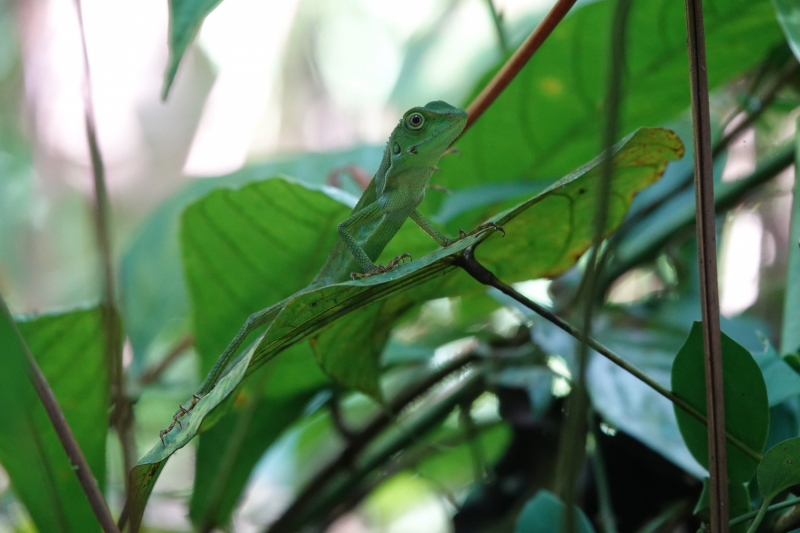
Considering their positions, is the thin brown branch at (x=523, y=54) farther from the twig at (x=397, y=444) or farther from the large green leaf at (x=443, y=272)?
the twig at (x=397, y=444)

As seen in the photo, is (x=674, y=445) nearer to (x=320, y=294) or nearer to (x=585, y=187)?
(x=585, y=187)

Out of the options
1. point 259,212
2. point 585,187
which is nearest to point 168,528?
point 259,212

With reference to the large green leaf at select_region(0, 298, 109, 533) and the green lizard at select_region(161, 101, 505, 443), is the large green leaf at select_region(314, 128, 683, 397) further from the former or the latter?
the large green leaf at select_region(0, 298, 109, 533)

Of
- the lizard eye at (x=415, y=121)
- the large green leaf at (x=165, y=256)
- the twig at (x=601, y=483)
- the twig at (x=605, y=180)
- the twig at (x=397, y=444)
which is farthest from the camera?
the large green leaf at (x=165, y=256)

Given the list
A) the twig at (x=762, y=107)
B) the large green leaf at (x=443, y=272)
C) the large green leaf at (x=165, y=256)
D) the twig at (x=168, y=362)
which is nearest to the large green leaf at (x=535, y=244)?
the large green leaf at (x=443, y=272)

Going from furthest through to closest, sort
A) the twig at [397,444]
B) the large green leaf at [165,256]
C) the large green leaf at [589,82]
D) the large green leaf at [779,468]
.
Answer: the large green leaf at [165,256]
the twig at [397,444]
the large green leaf at [589,82]
the large green leaf at [779,468]

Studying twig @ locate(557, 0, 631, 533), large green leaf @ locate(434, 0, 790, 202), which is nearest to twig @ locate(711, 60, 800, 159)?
large green leaf @ locate(434, 0, 790, 202)

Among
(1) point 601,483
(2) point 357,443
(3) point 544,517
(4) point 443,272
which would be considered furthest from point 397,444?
(4) point 443,272
